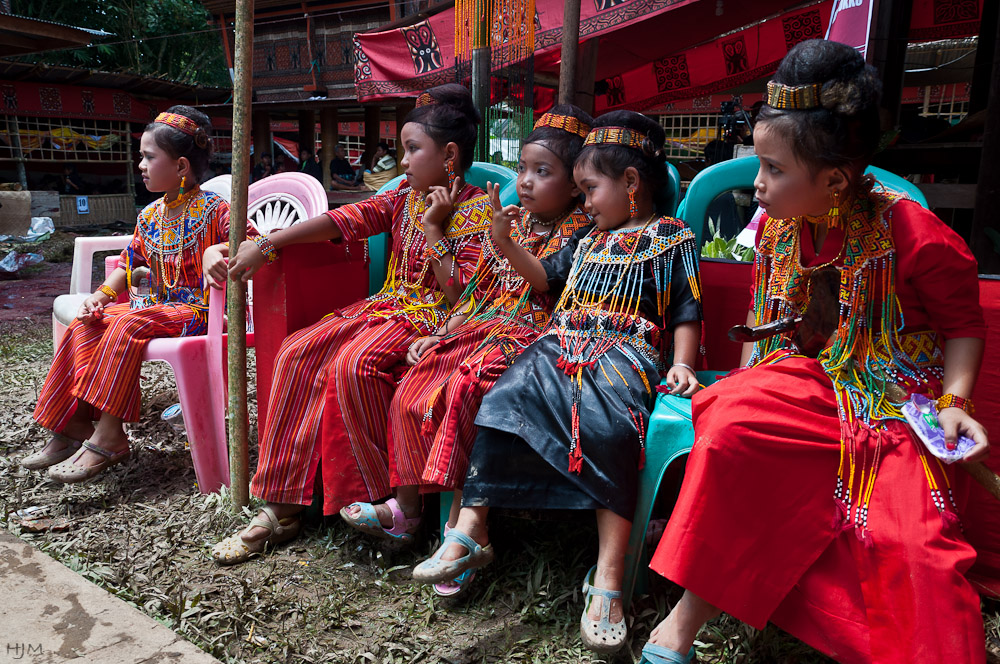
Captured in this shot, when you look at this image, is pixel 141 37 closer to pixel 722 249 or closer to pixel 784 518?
pixel 722 249

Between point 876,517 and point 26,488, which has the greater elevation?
point 876,517

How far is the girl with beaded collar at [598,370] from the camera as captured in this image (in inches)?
73.2

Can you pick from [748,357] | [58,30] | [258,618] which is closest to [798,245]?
[748,357]

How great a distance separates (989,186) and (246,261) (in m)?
4.22

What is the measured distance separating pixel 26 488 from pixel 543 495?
2.31 m

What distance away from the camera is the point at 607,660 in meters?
1.83

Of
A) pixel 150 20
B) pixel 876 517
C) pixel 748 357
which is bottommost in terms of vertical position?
Answer: pixel 876 517

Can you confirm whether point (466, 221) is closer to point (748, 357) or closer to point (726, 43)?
point (748, 357)

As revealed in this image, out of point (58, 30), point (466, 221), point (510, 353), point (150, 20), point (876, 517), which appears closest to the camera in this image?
point (876, 517)

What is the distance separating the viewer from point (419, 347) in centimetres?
238

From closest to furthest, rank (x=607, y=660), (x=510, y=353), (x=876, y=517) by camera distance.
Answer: (x=876, y=517) → (x=607, y=660) → (x=510, y=353)

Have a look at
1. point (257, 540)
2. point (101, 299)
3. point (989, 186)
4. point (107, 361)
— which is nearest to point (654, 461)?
point (257, 540)

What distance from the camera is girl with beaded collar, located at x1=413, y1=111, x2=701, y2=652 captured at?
186cm

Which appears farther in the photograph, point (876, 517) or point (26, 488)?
point (26, 488)
